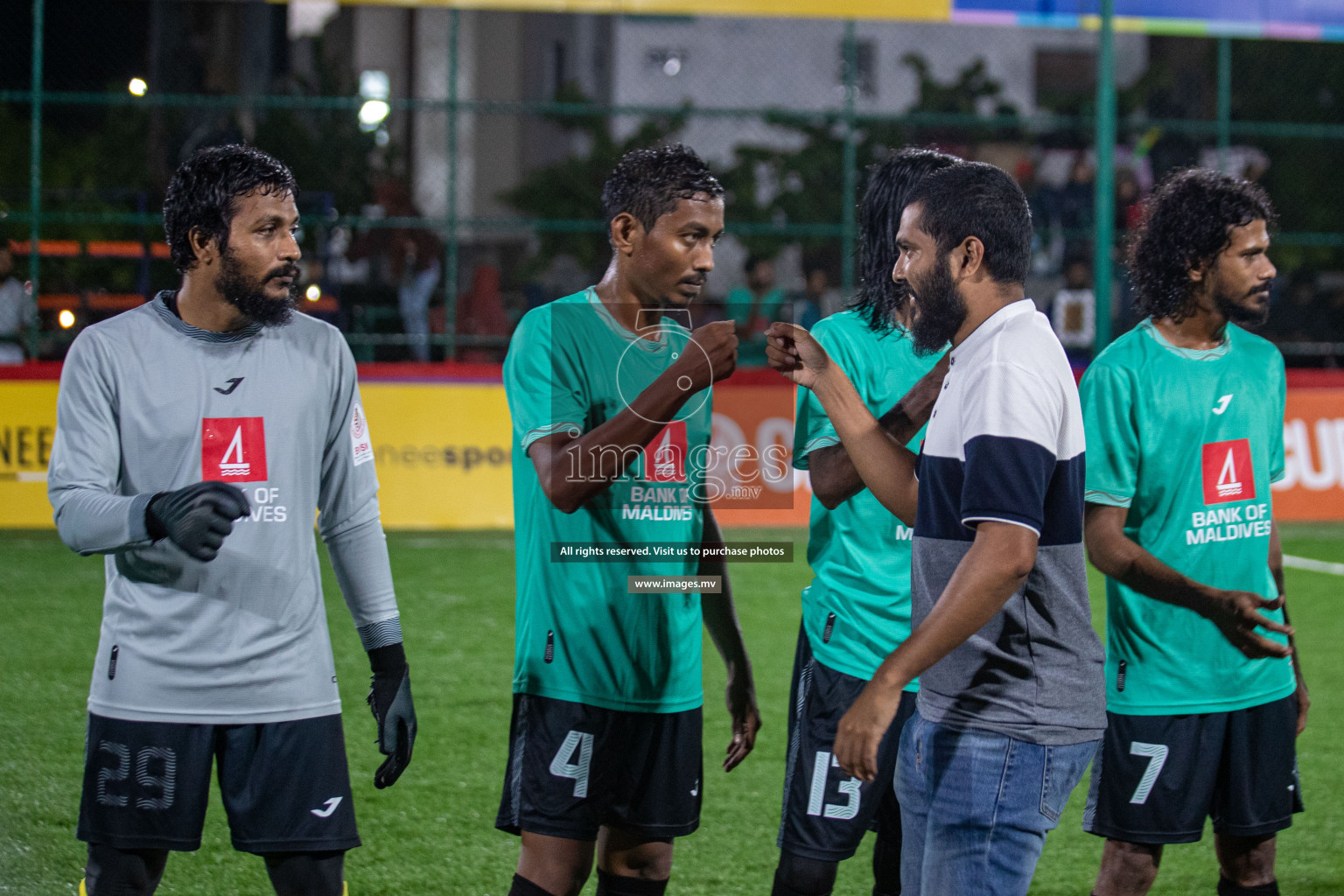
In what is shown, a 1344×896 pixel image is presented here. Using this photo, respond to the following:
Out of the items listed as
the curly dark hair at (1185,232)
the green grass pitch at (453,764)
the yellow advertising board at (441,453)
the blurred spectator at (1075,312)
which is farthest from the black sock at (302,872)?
the blurred spectator at (1075,312)

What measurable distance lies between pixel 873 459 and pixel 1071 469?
459 mm

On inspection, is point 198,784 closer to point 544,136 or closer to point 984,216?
point 984,216

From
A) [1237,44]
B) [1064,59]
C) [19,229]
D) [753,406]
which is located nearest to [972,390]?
[753,406]

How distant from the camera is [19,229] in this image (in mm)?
12648

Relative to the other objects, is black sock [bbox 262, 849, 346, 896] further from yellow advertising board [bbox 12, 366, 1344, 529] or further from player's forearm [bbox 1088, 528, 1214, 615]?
yellow advertising board [bbox 12, 366, 1344, 529]

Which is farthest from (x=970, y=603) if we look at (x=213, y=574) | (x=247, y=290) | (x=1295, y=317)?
(x=1295, y=317)

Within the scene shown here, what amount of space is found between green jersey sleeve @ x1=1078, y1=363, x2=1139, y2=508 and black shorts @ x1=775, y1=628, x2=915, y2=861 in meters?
0.71

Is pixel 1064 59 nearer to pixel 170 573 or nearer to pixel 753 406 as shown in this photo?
pixel 753 406

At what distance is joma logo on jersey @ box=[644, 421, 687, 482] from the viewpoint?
10.7 feet

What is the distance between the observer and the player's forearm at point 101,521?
2.75 meters

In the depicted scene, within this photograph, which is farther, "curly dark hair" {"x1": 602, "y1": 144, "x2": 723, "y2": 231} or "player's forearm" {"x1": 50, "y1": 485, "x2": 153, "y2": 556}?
"curly dark hair" {"x1": 602, "y1": 144, "x2": 723, "y2": 231}

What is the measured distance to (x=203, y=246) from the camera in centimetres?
306

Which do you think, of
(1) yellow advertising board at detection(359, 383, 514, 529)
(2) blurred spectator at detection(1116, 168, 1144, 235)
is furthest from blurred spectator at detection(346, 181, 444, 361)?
(2) blurred spectator at detection(1116, 168, 1144, 235)

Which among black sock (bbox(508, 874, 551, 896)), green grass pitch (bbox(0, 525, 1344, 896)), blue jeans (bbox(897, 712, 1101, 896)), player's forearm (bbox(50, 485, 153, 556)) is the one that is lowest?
green grass pitch (bbox(0, 525, 1344, 896))
